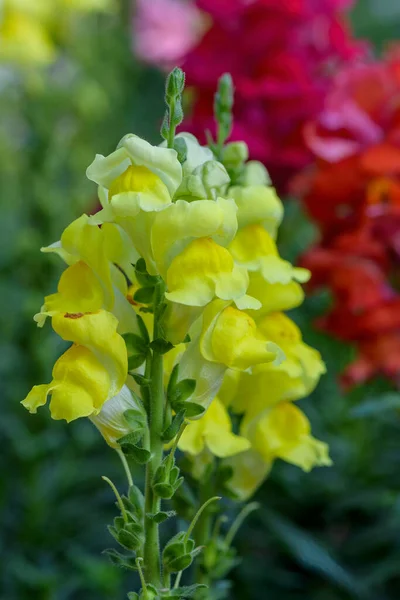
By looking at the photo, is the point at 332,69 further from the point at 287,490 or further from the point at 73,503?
the point at 73,503

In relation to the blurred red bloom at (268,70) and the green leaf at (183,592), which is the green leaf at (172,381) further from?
the blurred red bloom at (268,70)

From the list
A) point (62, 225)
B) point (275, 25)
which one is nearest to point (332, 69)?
point (275, 25)

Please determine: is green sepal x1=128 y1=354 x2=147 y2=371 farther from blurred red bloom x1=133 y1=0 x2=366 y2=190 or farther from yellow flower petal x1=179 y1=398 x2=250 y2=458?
blurred red bloom x1=133 y1=0 x2=366 y2=190

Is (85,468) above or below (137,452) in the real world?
below

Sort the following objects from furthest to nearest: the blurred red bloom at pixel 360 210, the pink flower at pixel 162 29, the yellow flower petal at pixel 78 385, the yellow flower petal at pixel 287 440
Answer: the pink flower at pixel 162 29, the blurred red bloom at pixel 360 210, the yellow flower petal at pixel 287 440, the yellow flower petal at pixel 78 385

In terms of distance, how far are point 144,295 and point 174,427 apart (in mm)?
75

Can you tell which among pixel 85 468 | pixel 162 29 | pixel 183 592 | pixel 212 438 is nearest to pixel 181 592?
pixel 183 592

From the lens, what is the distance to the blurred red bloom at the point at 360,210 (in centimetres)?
83

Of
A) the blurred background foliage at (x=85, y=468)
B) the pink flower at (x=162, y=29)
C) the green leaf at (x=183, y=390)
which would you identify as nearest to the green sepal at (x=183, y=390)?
the green leaf at (x=183, y=390)

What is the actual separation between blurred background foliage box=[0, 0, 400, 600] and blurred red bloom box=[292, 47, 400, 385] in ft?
0.23

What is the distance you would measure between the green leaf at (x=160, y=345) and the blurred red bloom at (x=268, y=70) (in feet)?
1.43

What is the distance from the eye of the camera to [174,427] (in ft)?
1.50

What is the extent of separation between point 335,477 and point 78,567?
321 millimetres

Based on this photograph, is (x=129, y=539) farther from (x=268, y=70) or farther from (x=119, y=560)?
(x=268, y=70)
